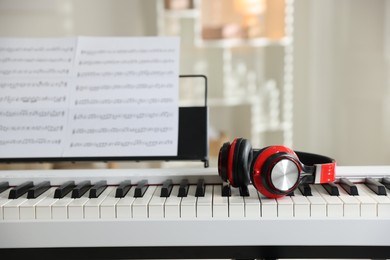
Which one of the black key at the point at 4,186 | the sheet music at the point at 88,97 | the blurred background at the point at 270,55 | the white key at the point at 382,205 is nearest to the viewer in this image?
the white key at the point at 382,205

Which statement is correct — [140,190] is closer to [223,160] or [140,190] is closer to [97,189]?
[97,189]

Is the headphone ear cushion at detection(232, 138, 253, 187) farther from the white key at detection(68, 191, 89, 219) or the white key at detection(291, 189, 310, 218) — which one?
the white key at detection(68, 191, 89, 219)

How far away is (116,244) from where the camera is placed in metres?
1.32

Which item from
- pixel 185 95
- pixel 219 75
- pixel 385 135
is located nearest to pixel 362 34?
pixel 385 135

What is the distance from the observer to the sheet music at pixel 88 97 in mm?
1620

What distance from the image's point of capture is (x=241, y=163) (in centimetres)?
134

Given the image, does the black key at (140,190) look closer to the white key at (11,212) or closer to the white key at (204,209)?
the white key at (204,209)

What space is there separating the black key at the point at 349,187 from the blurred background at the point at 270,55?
3.35m

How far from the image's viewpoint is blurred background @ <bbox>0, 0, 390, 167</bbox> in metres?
4.86

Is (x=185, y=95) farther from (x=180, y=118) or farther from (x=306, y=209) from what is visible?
(x=306, y=209)

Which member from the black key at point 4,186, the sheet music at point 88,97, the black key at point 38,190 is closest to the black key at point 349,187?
the sheet music at point 88,97

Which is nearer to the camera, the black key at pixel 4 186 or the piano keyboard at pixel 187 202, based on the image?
the piano keyboard at pixel 187 202

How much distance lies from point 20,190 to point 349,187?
80cm

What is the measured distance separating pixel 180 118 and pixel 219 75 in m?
3.51
